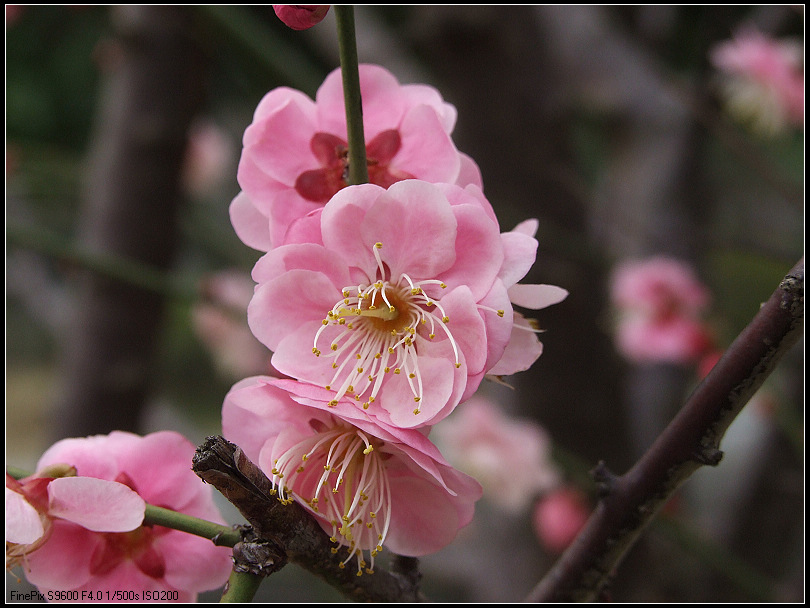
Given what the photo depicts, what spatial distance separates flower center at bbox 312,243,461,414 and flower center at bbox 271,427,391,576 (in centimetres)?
2

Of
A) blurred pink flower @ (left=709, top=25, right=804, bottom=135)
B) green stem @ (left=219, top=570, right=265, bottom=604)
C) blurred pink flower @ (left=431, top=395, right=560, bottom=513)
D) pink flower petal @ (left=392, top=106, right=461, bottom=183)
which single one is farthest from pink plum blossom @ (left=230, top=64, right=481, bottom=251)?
blurred pink flower @ (left=709, top=25, right=804, bottom=135)

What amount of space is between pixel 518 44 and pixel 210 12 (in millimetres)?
513

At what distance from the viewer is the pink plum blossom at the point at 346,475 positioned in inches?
8.0

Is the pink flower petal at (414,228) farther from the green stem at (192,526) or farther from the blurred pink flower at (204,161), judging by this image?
the blurred pink flower at (204,161)

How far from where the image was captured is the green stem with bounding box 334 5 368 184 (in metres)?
0.18

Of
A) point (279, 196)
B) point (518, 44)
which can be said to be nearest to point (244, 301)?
point (518, 44)

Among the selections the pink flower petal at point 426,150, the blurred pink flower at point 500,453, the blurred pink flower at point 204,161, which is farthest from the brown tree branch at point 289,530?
the blurred pink flower at point 204,161

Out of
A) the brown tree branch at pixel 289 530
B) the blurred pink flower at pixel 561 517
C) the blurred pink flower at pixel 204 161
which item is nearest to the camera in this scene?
the brown tree branch at pixel 289 530

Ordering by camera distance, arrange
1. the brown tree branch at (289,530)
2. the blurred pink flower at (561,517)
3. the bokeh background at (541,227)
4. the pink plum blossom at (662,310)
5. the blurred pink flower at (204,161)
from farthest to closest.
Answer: the blurred pink flower at (204,161) < the blurred pink flower at (561,517) < the pink plum blossom at (662,310) < the bokeh background at (541,227) < the brown tree branch at (289,530)

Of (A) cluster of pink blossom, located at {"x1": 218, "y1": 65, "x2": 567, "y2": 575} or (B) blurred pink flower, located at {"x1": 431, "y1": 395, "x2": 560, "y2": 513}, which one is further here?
(B) blurred pink flower, located at {"x1": 431, "y1": 395, "x2": 560, "y2": 513}

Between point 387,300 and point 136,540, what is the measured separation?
0.41 feet

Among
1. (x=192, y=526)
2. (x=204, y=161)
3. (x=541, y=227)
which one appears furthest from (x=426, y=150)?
(x=204, y=161)

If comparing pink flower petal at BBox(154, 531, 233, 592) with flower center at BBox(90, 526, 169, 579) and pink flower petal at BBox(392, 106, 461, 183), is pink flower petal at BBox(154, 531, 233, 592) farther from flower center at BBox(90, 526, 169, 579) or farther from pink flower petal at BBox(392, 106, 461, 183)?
pink flower petal at BBox(392, 106, 461, 183)

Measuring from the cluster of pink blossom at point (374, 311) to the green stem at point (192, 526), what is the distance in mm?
21
